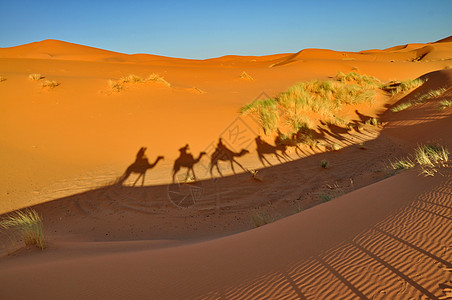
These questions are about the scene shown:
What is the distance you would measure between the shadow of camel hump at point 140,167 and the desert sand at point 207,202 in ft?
0.36

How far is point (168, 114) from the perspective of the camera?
10.4 meters

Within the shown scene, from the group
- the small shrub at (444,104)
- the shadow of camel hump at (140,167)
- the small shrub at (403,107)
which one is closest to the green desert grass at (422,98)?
the small shrub at (403,107)

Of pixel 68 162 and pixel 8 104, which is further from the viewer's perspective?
pixel 8 104

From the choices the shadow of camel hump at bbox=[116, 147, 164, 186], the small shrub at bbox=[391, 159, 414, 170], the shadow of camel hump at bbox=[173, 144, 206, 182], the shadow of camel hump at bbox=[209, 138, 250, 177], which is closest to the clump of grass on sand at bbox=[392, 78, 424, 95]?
the small shrub at bbox=[391, 159, 414, 170]

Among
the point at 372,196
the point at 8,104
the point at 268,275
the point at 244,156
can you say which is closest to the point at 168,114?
the point at 244,156

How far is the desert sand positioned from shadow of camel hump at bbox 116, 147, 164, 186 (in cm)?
11

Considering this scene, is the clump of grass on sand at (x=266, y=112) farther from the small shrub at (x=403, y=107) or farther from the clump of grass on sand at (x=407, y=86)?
the clump of grass on sand at (x=407, y=86)

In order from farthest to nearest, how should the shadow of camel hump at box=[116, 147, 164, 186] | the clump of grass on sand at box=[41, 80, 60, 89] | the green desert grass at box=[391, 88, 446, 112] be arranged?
the green desert grass at box=[391, 88, 446, 112] < the clump of grass on sand at box=[41, 80, 60, 89] < the shadow of camel hump at box=[116, 147, 164, 186]

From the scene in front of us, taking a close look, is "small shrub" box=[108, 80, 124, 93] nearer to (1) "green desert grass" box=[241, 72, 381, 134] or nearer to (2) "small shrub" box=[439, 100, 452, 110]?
(1) "green desert grass" box=[241, 72, 381, 134]

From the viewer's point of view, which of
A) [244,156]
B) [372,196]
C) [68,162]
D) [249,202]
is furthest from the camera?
[244,156]

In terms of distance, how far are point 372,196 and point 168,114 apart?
829cm

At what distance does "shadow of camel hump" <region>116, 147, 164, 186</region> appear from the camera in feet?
23.0

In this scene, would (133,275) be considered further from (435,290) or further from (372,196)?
(372,196)

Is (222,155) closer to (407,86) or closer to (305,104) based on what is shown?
(305,104)
